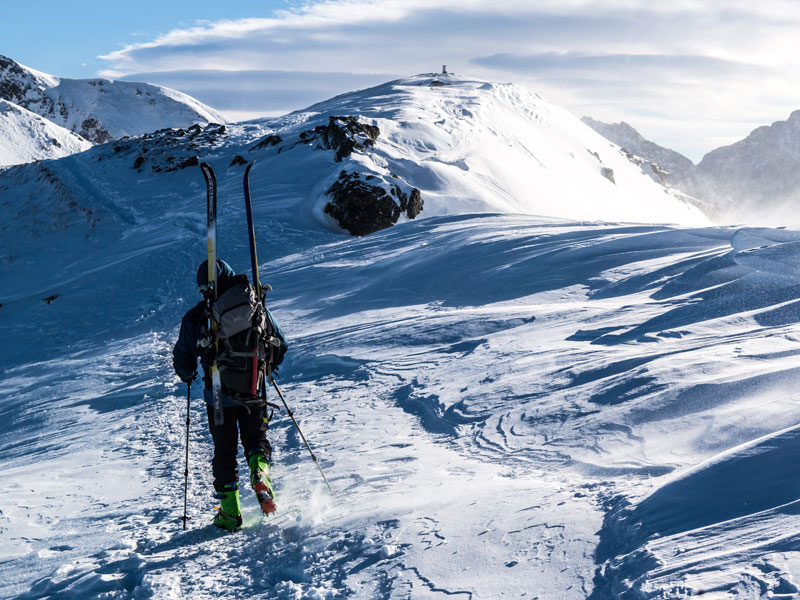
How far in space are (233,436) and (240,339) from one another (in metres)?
0.73

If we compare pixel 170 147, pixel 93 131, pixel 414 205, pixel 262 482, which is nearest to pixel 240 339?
pixel 262 482

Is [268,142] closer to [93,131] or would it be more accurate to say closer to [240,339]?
[240,339]

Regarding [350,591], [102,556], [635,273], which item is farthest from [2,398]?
[635,273]

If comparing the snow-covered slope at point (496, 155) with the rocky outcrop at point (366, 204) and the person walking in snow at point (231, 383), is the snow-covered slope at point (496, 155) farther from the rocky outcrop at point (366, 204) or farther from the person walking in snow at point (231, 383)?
the person walking in snow at point (231, 383)

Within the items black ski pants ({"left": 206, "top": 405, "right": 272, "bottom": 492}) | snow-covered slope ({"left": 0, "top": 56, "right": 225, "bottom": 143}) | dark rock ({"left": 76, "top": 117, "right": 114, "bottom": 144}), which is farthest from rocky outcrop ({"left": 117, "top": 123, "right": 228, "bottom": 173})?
dark rock ({"left": 76, "top": 117, "right": 114, "bottom": 144})

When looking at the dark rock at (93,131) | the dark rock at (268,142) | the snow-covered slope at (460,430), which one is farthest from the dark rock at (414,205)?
the dark rock at (93,131)

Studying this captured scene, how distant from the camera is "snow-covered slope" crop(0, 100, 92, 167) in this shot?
7488 centimetres

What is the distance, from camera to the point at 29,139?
255 feet

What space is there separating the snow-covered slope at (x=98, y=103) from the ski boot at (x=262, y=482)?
154309 mm

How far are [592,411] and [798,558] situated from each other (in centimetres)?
309

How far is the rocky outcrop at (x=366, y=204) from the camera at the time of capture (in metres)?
21.2

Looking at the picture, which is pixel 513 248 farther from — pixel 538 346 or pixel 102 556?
pixel 102 556

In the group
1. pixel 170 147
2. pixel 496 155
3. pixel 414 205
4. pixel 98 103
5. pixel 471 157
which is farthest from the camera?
pixel 98 103

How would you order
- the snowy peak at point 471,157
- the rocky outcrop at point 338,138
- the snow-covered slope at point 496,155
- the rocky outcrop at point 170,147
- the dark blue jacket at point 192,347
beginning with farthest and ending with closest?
the rocky outcrop at point 170,147 → the snow-covered slope at point 496,155 → the rocky outcrop at point 338,138 → the snowy peak at point 471,157 → the dark blue jacket at point 192,347
